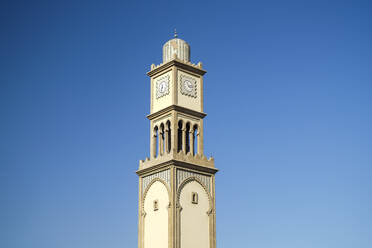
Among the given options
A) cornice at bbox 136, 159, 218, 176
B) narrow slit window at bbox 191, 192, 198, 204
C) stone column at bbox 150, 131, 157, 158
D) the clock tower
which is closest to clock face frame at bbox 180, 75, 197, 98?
the clock tower

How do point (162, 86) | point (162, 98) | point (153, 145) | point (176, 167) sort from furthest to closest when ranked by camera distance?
point (162, 86) < point (162, 98) < point (153, 145) < point (176, 167)

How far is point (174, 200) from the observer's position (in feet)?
175

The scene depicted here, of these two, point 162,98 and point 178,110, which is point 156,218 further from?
point 162,98

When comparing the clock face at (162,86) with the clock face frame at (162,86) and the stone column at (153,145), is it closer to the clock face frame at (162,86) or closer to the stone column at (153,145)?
the clock face frame at (162,86)

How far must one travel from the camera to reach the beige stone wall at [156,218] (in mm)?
53438

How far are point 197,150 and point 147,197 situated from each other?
613cm

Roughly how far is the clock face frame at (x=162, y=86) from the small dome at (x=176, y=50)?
6.08 feet

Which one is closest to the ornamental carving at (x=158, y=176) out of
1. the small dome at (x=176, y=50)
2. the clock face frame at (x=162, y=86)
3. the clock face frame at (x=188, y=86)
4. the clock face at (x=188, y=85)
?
the clock face frame at (x=162, y=86)

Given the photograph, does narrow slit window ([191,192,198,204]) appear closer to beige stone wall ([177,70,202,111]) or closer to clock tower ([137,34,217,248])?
clock tower ([137,34,217,248])

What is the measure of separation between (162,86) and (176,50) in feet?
12.0

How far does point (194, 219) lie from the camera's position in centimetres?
5469

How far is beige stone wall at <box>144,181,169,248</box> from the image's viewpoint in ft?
175

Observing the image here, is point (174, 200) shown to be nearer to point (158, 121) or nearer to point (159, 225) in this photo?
point (159, 225)

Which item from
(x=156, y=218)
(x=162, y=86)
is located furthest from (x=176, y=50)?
(x=156, y=218)
